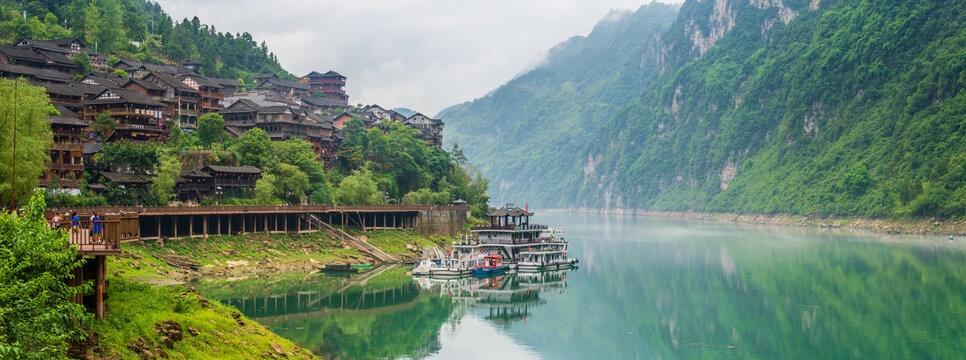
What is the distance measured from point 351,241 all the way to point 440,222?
21222 millimetres

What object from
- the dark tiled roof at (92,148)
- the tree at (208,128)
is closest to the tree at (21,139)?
the dark tiled roof at (92,148)

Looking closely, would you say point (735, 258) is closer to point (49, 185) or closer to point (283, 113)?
point (283, 113)

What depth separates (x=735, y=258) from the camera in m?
112

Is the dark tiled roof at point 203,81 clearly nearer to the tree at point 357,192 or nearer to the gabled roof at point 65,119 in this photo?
the tree at point 357,192

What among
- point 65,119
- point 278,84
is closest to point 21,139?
point 65,119

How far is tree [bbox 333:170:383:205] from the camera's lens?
374ft

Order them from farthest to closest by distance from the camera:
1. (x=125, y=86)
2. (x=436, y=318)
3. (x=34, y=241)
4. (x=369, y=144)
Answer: (x=369, y=144), (x=125, y=86), (x=436, y=318), (x=34, y=241)

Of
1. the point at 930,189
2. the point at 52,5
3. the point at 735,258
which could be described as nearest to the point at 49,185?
the point at 735,258

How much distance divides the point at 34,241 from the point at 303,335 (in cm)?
3140

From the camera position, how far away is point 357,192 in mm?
115688

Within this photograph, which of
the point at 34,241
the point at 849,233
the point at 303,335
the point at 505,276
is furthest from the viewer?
the point at 849,233

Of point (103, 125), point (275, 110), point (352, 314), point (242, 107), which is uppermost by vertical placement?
point (242, 107)

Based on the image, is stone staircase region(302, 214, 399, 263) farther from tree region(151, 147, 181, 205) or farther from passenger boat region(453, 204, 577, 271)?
tree region(151, 147, 181, 205)

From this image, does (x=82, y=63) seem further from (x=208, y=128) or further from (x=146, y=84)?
(x=208, y=128)
